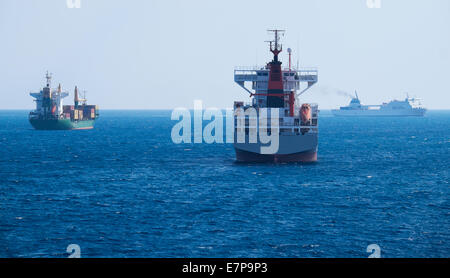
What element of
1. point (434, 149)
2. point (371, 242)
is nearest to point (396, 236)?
point (371, 242)

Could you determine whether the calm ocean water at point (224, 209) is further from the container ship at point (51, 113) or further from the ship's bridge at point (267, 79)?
the container ship at point (51, 113)

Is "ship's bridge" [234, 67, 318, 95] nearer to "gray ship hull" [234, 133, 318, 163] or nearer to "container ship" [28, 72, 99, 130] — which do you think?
"gray ship hull" [234, 133, 318, 163]

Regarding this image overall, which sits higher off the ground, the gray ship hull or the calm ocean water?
the gray ship hull

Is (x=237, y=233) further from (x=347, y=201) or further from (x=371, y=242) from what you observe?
(x=347, y=201)

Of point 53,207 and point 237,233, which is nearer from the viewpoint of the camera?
point 237,233

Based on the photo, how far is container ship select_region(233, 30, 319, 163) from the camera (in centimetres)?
6044

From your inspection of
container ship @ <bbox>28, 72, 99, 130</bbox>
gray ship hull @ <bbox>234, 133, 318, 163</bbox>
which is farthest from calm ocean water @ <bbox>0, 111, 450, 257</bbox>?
container ship @ <bbox>28, 72, 99, 130</bbox>

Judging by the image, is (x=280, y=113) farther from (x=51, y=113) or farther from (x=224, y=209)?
(x=51, y=113)

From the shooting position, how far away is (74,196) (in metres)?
44.4

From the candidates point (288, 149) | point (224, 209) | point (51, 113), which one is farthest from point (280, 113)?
point (51, 113)

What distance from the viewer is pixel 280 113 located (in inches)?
2490

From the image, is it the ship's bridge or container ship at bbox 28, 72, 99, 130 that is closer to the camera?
the ship's bridge

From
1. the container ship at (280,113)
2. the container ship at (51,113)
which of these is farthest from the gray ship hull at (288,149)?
the container ship at (51,113)
